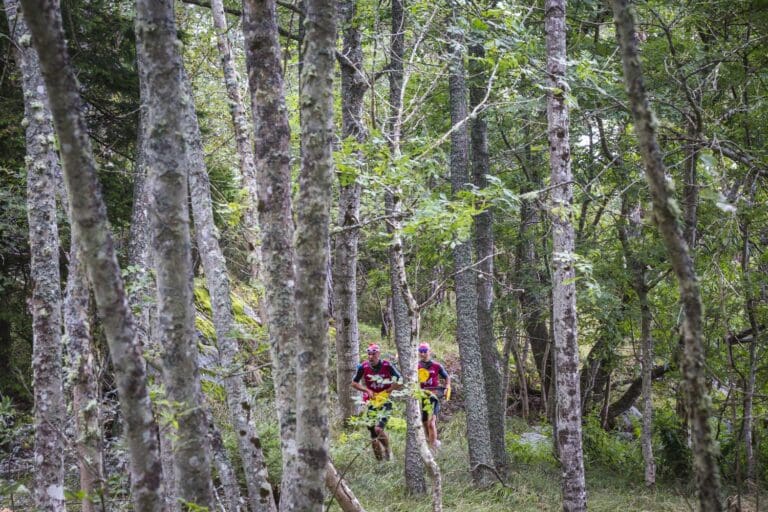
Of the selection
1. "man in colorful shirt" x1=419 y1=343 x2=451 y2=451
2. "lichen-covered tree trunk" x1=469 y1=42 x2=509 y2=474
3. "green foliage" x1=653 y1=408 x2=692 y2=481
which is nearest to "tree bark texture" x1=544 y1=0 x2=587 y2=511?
"lichen-covered tree trunk" x1=469 y1=42 x2=509 y2=474

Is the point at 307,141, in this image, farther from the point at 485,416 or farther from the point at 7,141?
the point at 7,141

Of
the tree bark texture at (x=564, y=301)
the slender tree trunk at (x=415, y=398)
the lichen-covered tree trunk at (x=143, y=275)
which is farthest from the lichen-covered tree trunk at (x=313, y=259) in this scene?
the tree bark texture at (x=564, y=301)

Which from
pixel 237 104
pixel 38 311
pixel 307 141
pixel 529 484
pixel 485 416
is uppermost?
pixel 237 104

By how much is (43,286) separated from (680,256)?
17.8ft

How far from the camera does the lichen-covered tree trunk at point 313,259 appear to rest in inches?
138

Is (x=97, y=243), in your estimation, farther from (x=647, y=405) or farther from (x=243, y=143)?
(x=647, y=405)

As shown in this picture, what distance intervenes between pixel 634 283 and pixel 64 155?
1099 cm

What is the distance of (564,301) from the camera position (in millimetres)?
7707

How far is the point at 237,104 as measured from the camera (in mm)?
6910

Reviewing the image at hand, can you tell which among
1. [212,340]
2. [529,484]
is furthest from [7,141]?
[529,484]

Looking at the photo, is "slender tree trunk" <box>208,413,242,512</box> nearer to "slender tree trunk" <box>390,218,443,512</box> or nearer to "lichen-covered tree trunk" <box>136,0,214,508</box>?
"slender tree trunk" <box>390,218,443,512</box>

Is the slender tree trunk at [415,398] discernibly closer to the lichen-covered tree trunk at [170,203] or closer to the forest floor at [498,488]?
the forest floor at [498,488]

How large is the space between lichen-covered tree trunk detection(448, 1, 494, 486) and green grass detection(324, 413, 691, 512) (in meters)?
0.48

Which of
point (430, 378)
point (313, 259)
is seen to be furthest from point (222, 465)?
point (430, 378)
